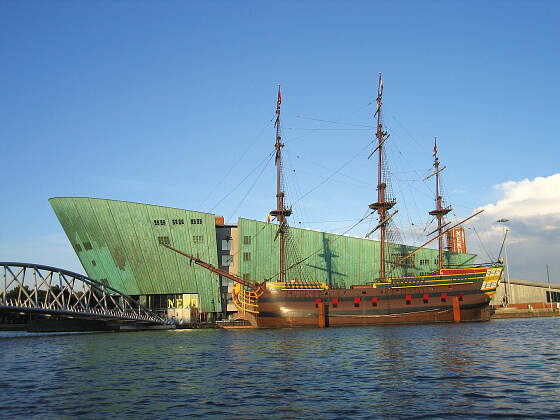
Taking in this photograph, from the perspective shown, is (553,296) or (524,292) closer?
(524,292)

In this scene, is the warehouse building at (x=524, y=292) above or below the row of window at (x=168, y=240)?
below

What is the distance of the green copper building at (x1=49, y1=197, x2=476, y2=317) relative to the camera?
81.9m

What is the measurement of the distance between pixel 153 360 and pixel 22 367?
7810 mm

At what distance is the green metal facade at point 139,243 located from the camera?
81688 millimetres

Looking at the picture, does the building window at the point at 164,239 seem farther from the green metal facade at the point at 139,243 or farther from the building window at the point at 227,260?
the building window at the point at 227,260

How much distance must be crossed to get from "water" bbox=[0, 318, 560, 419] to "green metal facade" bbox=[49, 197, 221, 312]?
150 feet

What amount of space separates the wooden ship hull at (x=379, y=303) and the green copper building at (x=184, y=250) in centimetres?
1497

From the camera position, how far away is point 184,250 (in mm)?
83312

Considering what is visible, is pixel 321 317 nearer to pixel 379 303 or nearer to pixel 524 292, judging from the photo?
pixel 379 303

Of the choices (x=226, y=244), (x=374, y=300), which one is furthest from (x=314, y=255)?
(x=374, y=300)

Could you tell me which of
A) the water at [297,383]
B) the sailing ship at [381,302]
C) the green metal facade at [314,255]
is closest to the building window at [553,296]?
the green metal facade at [314,255]

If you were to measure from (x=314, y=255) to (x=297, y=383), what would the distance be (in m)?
66.2

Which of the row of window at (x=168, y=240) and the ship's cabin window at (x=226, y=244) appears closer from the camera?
the row of window at (x=168, y=240)

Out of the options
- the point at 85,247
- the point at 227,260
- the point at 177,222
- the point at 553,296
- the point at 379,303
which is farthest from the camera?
the point at 553,296
